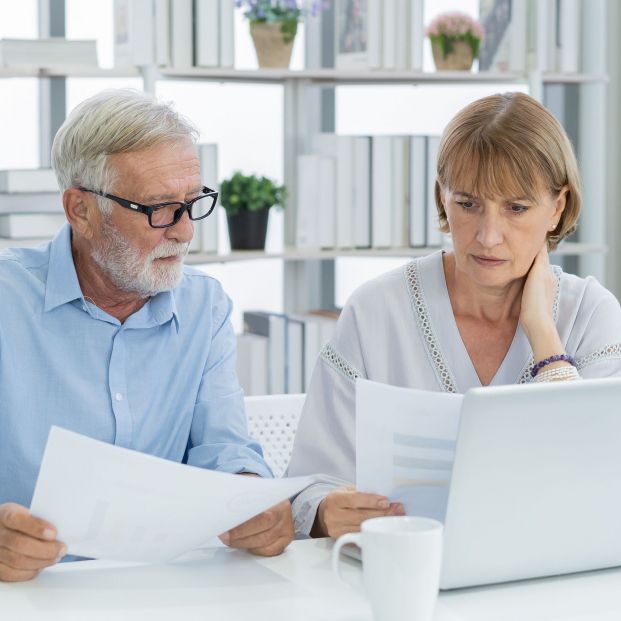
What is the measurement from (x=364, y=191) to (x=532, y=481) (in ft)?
6.86

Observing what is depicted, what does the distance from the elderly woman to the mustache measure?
278mm

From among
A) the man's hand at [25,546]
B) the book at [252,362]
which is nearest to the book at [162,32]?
the book at [252,362]

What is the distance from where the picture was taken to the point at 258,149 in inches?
145

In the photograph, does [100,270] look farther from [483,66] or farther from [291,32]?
[483,66]

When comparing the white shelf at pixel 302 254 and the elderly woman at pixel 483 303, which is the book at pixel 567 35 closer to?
the white shelf at pixel 302 254

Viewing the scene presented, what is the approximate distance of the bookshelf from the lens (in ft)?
10.0

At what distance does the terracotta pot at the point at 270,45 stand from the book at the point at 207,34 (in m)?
0.18

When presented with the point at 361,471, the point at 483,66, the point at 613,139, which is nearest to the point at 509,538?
the point at 361,471

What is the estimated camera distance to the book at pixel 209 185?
2980mm

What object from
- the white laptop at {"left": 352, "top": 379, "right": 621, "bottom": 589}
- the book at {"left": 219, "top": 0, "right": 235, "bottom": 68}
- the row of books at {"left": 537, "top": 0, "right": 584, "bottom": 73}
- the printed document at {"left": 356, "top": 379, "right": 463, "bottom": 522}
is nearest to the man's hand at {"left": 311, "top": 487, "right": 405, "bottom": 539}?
the printed document at {"left": 356, "top": 379, "right": 463, "bottom": 522}

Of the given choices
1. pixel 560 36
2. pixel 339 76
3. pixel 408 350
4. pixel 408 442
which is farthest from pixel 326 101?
pixel 408 442

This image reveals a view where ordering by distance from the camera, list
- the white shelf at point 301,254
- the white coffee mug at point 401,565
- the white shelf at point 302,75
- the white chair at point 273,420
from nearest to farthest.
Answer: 1. the white coffee mug at point 401,565
2. the white chair at point 273,420
3. the white shelf at point 302,75
4. the white shelf at point 301,254

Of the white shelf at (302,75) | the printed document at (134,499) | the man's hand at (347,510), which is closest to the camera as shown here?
the printed document at (134,499)

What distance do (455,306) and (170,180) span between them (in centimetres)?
51
